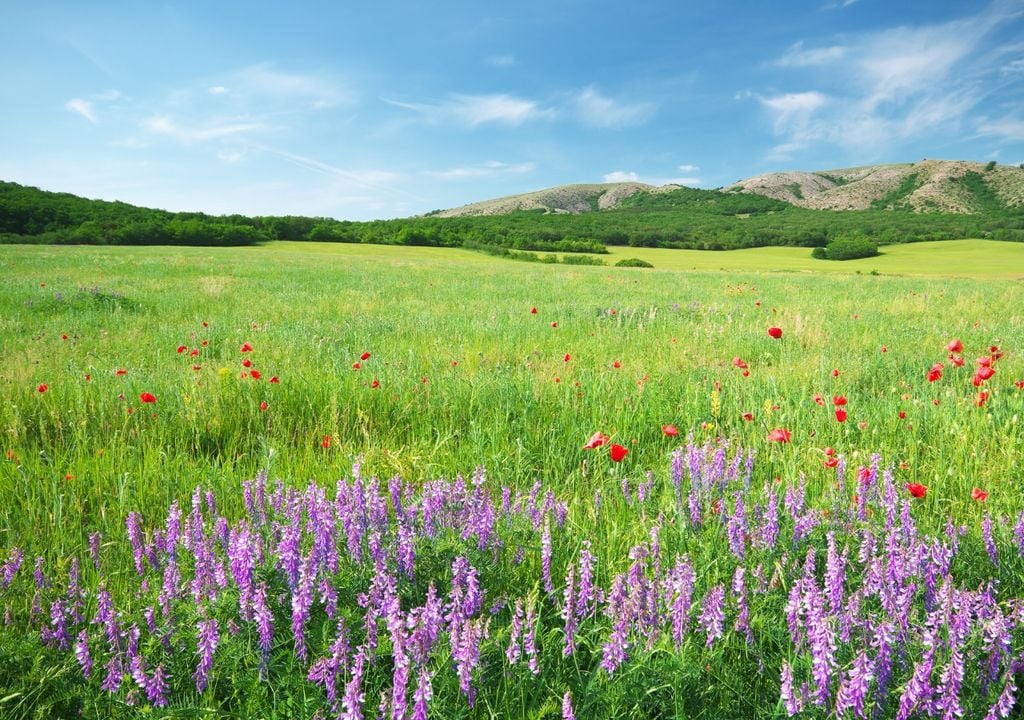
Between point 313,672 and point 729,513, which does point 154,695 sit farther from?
point 729,513

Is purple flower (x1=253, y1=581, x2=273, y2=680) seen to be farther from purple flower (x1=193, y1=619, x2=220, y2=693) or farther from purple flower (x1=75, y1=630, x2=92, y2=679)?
purple flower (x1=75, y1=630, x2=92, y2=679)

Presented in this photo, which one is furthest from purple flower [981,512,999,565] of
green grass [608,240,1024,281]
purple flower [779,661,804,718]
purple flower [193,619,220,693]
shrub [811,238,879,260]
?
A: shrub [811,238,879,260]

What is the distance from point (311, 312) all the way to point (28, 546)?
8.44 m

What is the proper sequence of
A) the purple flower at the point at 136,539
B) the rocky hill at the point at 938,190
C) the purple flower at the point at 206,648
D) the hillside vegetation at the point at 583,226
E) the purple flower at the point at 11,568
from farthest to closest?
1. the rocky hill at the point at 938,190
2. the hillside vegetation at the point at 583,226
3. the purple flower at the point at 136,539
4. the purple flower at the point at 11,568
5. the purple flower at the point at 206,648

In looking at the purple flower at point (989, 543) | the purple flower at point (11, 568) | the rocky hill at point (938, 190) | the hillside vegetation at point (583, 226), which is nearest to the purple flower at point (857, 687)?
the purple flower at point (989, 543)

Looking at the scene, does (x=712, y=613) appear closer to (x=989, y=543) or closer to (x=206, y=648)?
(x=989, y=543)

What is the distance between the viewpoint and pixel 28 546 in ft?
8.13

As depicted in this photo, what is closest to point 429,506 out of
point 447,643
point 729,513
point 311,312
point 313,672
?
point 447,643

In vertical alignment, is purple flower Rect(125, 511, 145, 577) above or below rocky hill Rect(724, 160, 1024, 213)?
below

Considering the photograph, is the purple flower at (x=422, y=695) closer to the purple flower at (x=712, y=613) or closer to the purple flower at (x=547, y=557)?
the purple flower at (x=547, y=557)

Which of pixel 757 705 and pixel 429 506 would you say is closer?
pixel 757 705

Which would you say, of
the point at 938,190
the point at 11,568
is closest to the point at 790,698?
the point at 11,568

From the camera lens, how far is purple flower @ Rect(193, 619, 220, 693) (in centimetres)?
147

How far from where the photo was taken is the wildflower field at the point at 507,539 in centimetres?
148
